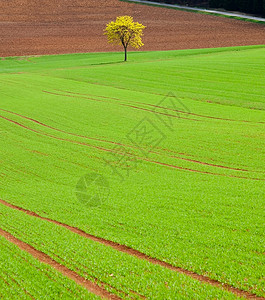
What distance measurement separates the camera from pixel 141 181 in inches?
840

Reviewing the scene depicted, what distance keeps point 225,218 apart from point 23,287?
27.9ft

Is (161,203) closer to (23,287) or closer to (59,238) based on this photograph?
(59,238)

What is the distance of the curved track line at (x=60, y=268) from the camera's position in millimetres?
12030

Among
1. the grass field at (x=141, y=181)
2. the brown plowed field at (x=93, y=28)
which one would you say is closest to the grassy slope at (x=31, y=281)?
the grass field at (x=141, y=181)

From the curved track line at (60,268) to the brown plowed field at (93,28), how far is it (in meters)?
71.2

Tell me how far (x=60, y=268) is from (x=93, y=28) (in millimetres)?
98440

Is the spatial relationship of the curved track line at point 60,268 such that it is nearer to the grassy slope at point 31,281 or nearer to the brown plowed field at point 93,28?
the grassy slope at point 31,281

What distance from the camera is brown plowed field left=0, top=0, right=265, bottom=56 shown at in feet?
285

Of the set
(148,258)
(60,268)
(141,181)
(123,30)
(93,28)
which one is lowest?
(60,268)

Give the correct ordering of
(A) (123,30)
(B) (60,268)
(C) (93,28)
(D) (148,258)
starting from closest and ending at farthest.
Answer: (B) (60,268) → (D) (148,258) → (A) (123,30) → (C) (93,28)

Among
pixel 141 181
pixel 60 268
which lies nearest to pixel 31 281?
pixel 60 268

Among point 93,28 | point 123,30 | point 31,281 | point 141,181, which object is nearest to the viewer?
point 31,281

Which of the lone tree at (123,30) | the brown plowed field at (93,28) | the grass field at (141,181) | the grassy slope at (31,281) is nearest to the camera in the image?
the grassy slope at (31,281)

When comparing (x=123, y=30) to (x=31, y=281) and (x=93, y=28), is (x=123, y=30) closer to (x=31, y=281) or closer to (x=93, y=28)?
(x=93, y=28)
